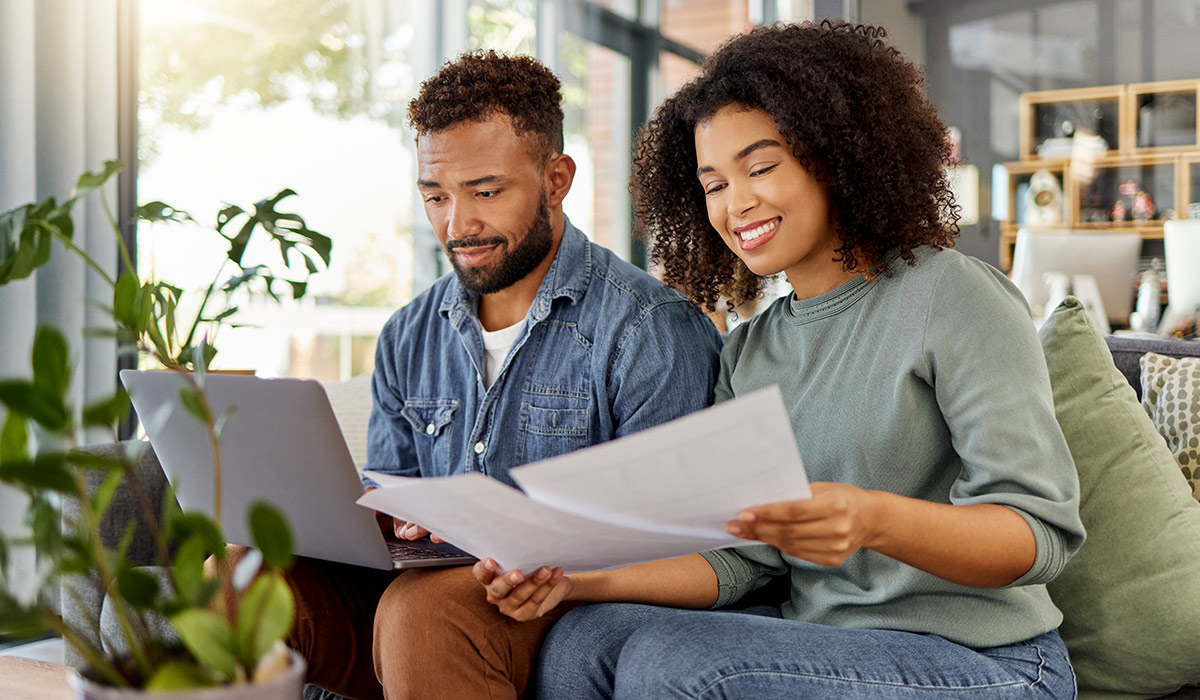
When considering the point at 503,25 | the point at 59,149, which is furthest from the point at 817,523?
the point at 503,25

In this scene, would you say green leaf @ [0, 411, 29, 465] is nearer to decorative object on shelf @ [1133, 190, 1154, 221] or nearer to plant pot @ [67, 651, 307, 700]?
plant pot @ [67, 651, 307, 700]

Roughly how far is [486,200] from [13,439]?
944 millimetres

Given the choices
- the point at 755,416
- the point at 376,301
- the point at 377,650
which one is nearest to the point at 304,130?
the point at 376,301

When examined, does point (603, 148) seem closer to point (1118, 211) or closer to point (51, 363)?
point (1118, 211)

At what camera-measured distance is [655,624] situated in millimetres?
979

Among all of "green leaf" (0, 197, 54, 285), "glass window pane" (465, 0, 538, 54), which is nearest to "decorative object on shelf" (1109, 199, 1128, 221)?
"glass window pane" (465, 0, 538, 54)

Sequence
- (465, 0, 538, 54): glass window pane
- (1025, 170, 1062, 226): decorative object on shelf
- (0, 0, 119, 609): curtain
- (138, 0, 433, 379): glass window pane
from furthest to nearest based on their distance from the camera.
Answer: (1025, 170, 1062, 226): decorative object on shelf < (465, 0, 538, 54): glass window pane < (138, 0, 433, 379): glass window pane < (0, 0, 119, 609): curtain

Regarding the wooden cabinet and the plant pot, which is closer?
the plant pot

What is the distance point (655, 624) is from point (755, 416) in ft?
1.37

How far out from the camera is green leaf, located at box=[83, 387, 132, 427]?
1.52 feet

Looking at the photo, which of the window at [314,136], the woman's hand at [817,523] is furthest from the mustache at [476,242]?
the window at [314,136]

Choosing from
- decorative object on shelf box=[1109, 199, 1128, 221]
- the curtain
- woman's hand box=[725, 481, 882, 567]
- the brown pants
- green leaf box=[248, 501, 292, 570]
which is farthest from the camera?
decorative object on shelf box=[1109, 199, 1128, 221]

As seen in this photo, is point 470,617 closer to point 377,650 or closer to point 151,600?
point 377,650

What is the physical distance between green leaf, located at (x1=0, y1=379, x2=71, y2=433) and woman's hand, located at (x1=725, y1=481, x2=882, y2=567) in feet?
1.48
